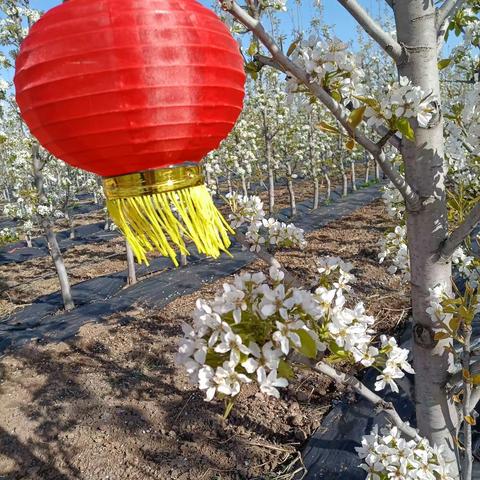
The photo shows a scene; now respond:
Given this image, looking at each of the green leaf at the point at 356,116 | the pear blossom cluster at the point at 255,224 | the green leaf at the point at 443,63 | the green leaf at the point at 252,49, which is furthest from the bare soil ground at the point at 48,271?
the green leaf at the point at 443,63

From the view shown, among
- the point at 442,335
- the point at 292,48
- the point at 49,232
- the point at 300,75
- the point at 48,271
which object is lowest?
the point at 48,271

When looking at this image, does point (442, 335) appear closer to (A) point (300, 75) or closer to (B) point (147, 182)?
(A) point (300, 75)

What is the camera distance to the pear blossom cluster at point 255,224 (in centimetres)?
199

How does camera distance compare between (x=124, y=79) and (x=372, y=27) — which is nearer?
(x=124, y=79)

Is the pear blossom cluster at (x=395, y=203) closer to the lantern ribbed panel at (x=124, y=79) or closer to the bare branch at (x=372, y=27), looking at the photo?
the bare branch at (x=372, y=27)

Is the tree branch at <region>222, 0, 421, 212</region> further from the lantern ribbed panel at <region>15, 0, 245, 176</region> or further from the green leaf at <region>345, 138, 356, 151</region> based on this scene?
the lantern ribbed panel at <region>15, 0, 245, 176</region>

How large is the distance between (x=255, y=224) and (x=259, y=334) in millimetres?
873

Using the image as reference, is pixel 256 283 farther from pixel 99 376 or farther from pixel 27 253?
pixel 27 253

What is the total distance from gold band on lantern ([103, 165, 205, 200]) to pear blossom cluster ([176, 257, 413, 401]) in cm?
33

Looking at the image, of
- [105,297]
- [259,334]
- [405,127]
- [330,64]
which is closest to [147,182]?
[259,334]

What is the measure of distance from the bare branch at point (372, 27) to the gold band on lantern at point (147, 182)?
743mm

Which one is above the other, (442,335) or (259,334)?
(259,334)

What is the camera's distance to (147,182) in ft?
3.78

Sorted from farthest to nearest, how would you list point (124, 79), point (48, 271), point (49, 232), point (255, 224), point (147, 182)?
point (48, 271) < point (49, 232) < point (255, 224) < point (147, 182) < point (124, 79)
